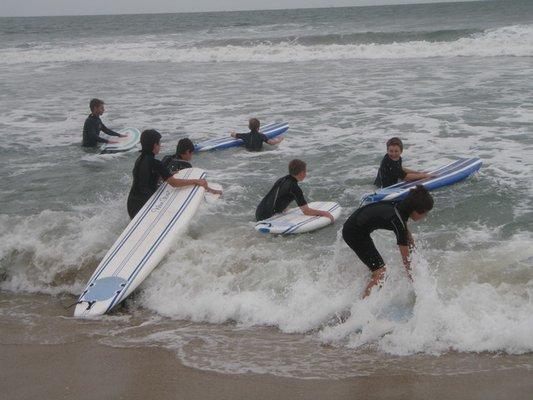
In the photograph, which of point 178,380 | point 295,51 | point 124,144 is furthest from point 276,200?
point 295,51

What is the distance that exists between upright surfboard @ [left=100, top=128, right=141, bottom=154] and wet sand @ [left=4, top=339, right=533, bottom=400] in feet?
22.5

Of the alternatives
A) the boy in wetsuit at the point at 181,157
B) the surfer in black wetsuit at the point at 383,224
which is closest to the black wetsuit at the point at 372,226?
the surfer in black wetsuit at the point at 383,224

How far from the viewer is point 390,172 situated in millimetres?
7648

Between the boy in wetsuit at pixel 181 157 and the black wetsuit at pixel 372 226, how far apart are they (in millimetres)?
3109

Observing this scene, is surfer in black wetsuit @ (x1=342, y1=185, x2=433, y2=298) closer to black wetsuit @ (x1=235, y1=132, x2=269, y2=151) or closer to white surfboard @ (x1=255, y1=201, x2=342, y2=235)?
white surfboard @ (x1=255, y1=201, x2=342, y2=235)

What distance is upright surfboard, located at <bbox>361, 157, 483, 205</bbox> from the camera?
7699 mm

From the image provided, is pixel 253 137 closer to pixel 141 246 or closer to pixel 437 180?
pixel 437 180

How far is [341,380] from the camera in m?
4.13

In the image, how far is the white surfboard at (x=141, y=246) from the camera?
18.7ft

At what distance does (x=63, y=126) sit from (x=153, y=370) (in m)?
10.3

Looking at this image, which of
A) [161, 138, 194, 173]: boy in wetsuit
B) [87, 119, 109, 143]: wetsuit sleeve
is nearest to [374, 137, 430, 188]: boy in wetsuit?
[161, 138, 194, 173]: boy in wetsuit

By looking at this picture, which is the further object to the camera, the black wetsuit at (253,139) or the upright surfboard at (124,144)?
the upright surfboard at (124,144)

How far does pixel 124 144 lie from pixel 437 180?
585 centimetres

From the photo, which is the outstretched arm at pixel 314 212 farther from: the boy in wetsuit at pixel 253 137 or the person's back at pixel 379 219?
the boy in wetsuit at pixel 253 137
